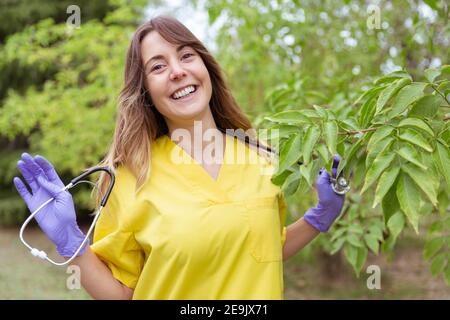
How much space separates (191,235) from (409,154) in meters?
0.66

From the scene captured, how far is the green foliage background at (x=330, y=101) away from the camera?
4.73 feet

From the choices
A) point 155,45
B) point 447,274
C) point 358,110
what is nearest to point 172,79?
point 155,45

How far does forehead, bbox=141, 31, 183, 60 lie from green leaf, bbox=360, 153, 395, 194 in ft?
2.60

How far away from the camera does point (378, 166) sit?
1366 millimetres

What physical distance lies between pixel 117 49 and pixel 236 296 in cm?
403

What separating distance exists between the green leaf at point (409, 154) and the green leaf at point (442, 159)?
0.33ft

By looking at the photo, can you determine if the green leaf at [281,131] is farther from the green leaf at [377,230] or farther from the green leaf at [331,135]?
the green leaf at [377,230]

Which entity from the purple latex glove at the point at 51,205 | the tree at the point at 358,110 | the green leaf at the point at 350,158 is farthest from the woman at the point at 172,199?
the green leaf at the point at 350,158

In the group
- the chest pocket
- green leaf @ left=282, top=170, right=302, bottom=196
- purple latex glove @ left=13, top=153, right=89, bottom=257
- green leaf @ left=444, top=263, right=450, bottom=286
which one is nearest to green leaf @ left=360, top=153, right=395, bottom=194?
green leaf @ left=282, top=170, right=302, bottom=196

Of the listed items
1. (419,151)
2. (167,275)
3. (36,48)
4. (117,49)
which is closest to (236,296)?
(167,275)

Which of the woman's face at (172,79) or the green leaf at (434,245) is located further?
the green leaf at (434,245)

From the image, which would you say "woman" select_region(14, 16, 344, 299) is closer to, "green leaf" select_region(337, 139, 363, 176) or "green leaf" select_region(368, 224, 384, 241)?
"green leaf" select_region(337, 139, 363, 176)
